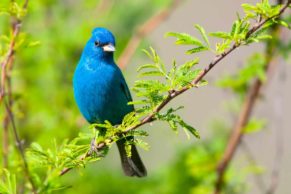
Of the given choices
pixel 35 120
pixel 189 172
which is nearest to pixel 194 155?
pixel 189 172

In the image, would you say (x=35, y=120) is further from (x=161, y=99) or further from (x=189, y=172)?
(x=161, y=99)

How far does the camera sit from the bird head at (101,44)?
15.8 feet

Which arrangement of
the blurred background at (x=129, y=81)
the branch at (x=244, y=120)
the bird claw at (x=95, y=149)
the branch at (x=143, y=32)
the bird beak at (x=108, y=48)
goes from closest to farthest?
the bird claw at (x=95, y=149) < the bird beak at (x=108, y=48) < the branch at (x=244, y=120) < the blurred background at (x=129, y=81) < the branch at (x=143, y=32)

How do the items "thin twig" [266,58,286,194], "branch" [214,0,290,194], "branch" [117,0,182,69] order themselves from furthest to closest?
"branch" [117,0,182,69] → "branch" [214,0,290,194] → "thin twig" [266,58,286,194]

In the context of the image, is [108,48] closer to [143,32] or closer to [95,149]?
[95,149]

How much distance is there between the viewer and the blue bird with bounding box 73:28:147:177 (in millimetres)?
4793

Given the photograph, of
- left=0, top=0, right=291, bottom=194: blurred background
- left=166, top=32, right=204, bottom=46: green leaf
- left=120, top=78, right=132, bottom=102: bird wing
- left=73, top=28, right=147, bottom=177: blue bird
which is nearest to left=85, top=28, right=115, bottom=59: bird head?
left=73, top=28, right=147, bottom=177: blue bird

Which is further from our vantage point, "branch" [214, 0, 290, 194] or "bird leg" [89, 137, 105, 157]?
"branch" [214, 0, 290, 194]

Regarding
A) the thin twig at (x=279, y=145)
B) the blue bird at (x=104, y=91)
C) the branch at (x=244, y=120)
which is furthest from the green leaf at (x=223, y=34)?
the branch at (x=244, y=120)

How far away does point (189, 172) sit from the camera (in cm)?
603

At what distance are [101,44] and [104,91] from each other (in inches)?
14.1

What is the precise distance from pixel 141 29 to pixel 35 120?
1.32 metres

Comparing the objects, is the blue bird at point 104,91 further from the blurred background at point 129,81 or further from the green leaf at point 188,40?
the green leaf at point 188,40

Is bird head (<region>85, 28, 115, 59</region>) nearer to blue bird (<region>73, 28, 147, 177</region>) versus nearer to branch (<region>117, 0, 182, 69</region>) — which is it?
blue bird (<region>73, 28, 147, 177</region>)
